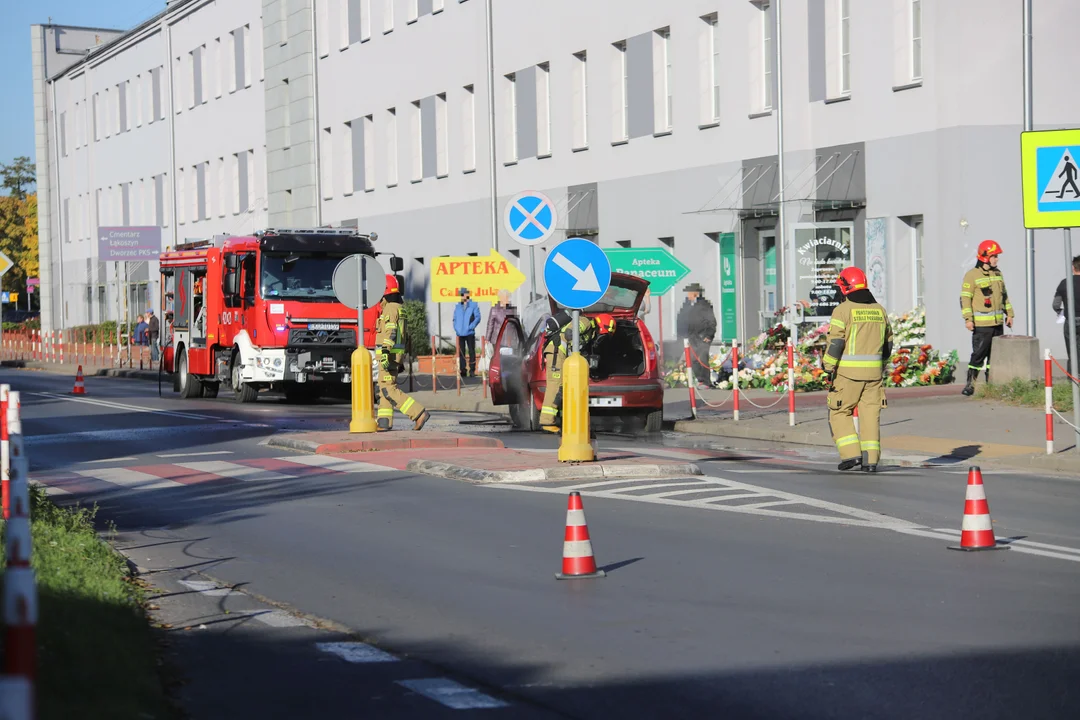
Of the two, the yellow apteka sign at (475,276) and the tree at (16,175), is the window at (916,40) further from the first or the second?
the tree at (16,175)

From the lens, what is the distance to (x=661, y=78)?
3512cm

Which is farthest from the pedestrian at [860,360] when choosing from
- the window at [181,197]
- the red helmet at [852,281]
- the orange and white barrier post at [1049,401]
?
the window at [181,197]

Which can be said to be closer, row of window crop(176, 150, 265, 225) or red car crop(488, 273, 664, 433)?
red car crop(488, 273, 664, 433)

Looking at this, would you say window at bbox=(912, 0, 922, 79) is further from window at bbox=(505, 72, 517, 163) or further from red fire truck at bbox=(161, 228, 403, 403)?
window at bbox=(505, 72, 517, 163)

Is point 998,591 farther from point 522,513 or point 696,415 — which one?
point 696,415

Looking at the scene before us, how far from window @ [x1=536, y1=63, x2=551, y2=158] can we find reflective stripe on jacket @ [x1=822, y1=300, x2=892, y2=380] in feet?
82.4

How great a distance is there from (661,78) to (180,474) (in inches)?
812

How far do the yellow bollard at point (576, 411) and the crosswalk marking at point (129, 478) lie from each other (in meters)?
3.64

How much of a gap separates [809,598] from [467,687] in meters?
2.51

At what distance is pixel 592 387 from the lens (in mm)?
21062

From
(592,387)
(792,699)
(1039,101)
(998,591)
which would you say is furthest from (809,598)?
(1039,101)

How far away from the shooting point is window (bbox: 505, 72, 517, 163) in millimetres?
41844

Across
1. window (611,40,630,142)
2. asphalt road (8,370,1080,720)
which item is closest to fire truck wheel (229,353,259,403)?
window (611,40,630,142)

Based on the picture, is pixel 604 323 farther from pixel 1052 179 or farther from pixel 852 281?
pixel 1052 179
